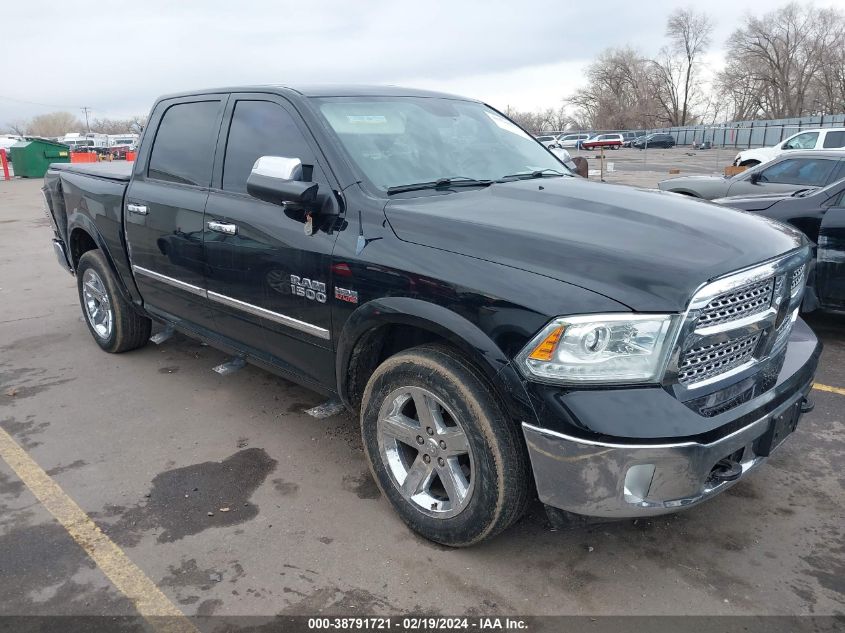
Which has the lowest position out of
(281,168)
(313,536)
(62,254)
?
(313,536)

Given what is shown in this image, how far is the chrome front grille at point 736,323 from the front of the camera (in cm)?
231

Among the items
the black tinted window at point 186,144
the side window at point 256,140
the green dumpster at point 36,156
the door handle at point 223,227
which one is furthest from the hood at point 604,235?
the green dumpster at point 36,156

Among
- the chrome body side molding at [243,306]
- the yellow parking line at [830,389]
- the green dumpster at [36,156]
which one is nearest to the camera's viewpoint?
the chrome body side molding at [243,306]

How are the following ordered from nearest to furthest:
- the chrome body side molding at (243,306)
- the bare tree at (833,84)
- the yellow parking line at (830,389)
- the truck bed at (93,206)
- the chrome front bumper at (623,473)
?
the chrome front bumper at (623,473) → the chrome body side molding at (243,306) → the yellow parking line at (830,389) → the truck bed at (93,206) → the bare tree at (833,84)

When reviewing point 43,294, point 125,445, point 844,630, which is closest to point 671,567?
point 844,630

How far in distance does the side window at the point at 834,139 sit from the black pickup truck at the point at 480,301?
675 inches

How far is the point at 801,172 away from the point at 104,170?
793 centimetres

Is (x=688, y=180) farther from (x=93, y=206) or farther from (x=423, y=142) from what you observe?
(x=93, y=206)

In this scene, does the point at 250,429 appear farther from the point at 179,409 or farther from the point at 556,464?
the point at 556,464

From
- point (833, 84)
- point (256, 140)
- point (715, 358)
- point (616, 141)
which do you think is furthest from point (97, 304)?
point (833, 84)

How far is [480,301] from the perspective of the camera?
2.47 meters

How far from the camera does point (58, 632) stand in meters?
2.44

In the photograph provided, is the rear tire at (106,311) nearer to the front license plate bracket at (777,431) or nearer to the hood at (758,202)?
the front license plate bracket at (777,431)

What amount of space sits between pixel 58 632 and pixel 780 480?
3.31 metres
